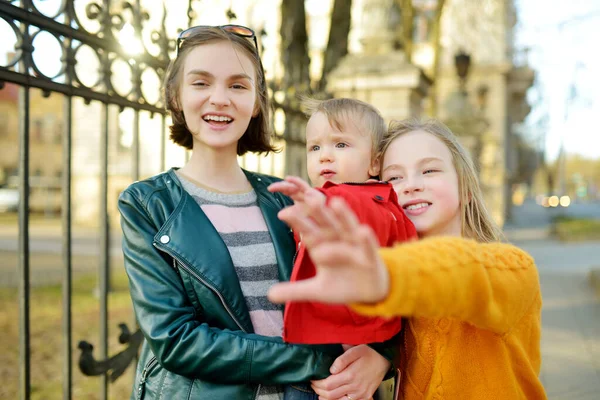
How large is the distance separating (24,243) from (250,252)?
3.20ft

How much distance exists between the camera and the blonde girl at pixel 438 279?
1.03 meters

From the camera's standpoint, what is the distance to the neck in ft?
5.98

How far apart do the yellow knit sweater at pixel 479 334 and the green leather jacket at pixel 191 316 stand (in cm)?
13

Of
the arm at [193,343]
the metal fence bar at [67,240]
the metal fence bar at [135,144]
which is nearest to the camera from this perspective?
the arm at [193,343]

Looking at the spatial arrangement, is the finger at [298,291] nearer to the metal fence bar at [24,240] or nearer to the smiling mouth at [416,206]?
the smiling mouth at [416,206]

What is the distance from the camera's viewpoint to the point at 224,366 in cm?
147

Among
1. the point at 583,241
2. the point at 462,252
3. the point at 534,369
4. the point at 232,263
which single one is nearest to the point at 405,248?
the point at 462,252

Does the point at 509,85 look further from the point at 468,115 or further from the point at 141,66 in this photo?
the point at 141,66

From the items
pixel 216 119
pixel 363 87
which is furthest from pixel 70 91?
pixel 363 87

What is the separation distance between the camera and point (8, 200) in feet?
89.1

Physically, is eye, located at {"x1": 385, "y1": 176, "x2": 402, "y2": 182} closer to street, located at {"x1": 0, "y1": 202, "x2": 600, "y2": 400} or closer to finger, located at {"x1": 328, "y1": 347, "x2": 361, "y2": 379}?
finger, located at {"x1": 328, "y1": 347, "x2": 361, "y2": 379}

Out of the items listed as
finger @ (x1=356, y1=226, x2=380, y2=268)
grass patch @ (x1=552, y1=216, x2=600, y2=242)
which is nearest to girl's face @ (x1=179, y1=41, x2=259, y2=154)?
finger @ (x1=356, y1=226, x2=380, y2=268)

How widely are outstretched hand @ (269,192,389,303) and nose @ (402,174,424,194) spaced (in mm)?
708

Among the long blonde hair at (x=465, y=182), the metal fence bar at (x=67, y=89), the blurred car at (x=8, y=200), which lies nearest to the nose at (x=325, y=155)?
the long blonde hair at (x=465, y=182)
